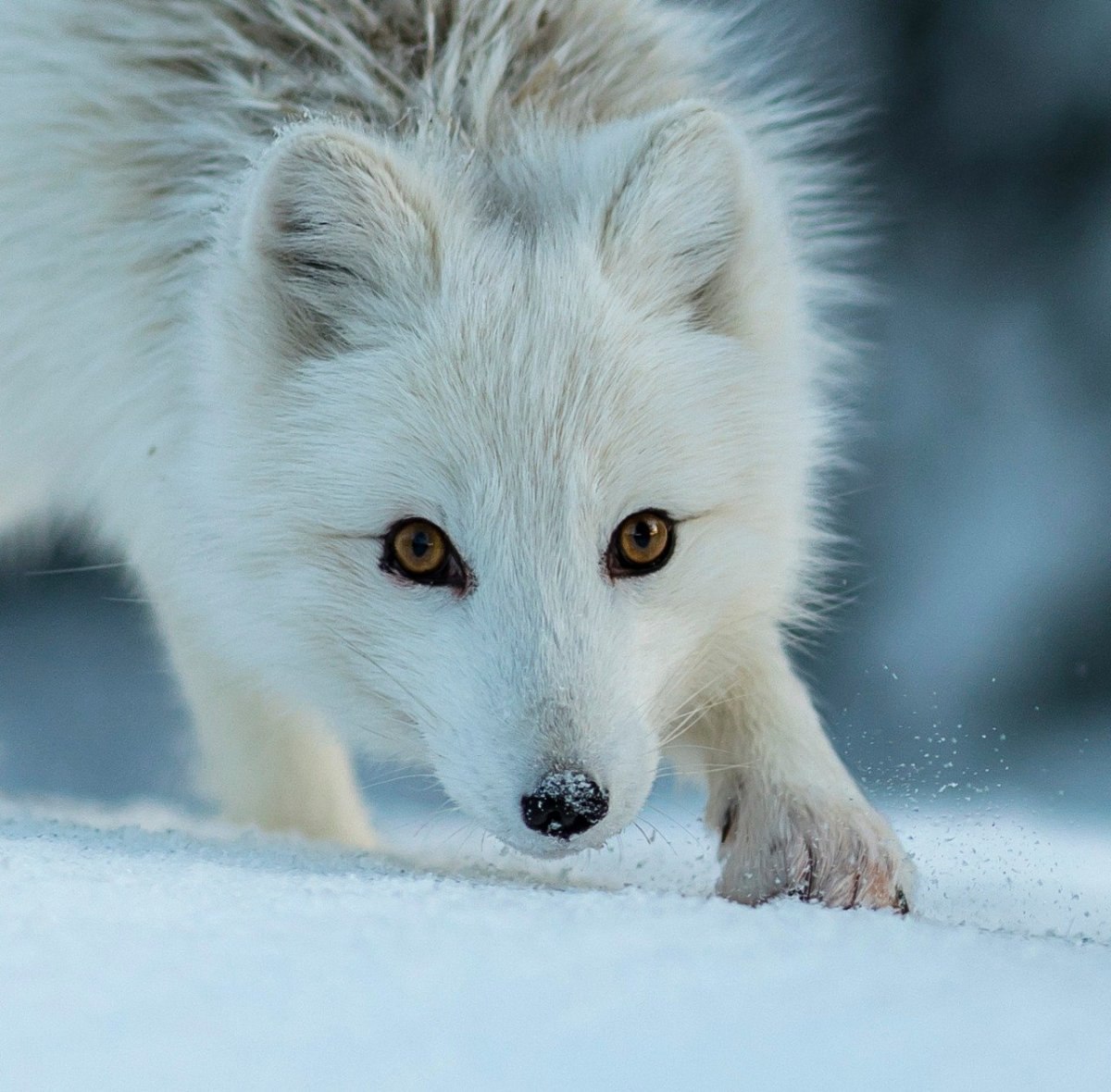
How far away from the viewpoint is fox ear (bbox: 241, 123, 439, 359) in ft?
5.92

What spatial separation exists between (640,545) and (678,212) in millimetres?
420

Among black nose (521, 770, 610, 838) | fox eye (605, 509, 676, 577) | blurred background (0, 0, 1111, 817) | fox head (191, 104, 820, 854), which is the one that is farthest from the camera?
blurred background (0, 0, 1111, 817)

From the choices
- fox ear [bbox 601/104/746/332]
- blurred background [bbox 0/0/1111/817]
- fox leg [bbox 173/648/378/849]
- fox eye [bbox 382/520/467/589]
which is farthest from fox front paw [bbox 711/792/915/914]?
blurred background [bbox 0/0/1111/817]

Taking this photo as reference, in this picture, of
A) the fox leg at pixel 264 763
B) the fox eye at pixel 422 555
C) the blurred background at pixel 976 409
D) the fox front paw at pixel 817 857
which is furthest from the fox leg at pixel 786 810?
the blurred background at pixel 976 409

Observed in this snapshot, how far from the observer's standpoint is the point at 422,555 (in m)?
1.77

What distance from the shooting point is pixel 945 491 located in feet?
16.3

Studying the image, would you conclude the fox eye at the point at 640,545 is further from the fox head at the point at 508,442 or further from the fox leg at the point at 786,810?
the fox leg at the point at 786,810

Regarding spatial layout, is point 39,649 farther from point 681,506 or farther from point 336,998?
point 336,998

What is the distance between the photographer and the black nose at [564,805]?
155 centimetres

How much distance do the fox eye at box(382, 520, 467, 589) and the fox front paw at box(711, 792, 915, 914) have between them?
1.66ft

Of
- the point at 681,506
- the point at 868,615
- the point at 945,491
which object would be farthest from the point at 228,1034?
the point at 945,491

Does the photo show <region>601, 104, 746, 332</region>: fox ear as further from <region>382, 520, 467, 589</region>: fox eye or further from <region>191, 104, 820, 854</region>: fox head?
<region>382, 520, 467, 589</region>: fox eye

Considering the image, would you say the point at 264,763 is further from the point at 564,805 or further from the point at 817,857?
the point at 564,805

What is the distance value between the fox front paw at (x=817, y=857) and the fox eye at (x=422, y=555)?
506 mm
